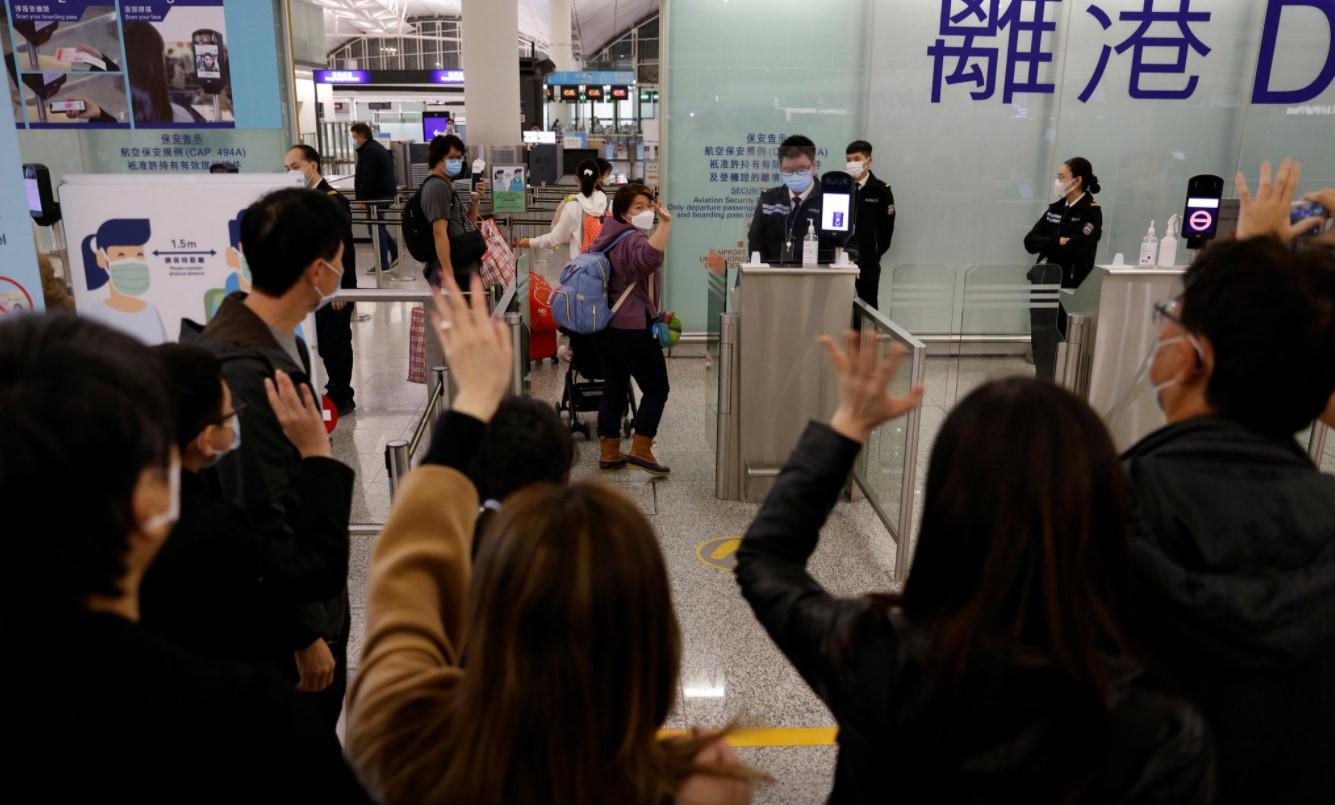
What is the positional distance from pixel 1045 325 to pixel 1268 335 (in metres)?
3.72

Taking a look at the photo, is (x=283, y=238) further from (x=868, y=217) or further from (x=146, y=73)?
(x=868, y=217)

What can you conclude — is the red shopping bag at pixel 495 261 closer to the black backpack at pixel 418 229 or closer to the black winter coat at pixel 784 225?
the black backpack at pixel 418 229

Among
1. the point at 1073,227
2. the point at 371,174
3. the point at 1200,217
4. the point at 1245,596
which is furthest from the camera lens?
the point at 371,174

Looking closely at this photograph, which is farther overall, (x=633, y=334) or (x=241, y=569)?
(x=633, y=334)

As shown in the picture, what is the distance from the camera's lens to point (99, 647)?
759mm

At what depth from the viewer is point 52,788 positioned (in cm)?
72

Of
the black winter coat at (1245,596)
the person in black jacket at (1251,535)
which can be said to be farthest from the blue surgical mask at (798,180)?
the black winter coat at (1245,596)

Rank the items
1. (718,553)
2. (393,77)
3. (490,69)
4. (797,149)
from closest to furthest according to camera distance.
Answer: (718,553) → (797,149) → (490,69) → (393,77)

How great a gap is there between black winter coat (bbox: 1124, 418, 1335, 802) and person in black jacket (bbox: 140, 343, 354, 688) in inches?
48.5

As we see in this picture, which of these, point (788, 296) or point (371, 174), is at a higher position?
point (371, 174)

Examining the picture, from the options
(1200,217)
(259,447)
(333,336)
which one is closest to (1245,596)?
(259,447)

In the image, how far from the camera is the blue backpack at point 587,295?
4578mm

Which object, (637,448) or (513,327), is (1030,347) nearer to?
(637,448)

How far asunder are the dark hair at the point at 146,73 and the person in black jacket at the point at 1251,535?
153 inches
